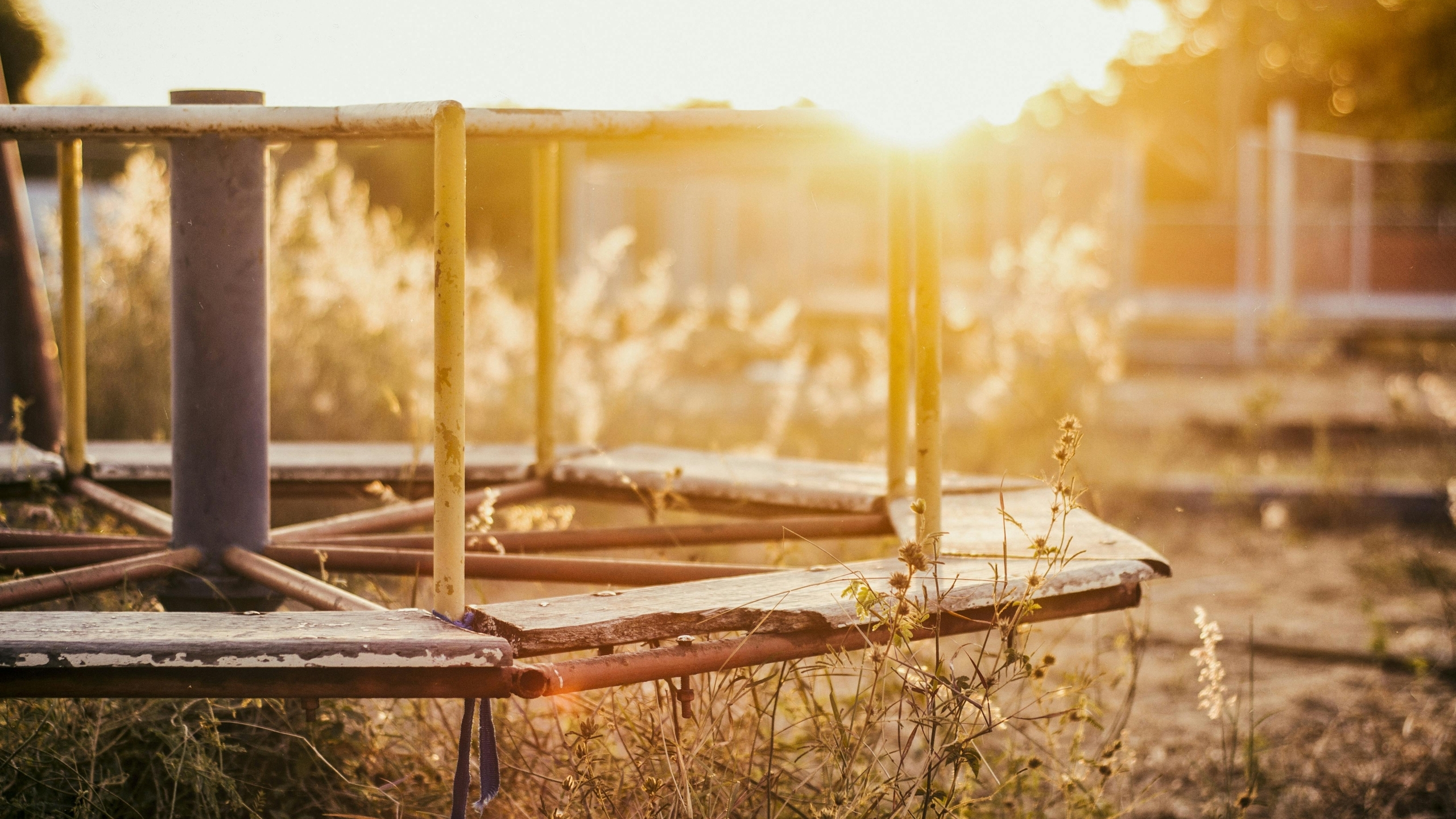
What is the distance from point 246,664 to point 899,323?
54.0 inches

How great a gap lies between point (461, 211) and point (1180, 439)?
628cm

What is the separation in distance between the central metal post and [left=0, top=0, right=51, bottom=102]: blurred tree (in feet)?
4.29

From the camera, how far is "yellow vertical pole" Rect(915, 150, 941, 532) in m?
1.76

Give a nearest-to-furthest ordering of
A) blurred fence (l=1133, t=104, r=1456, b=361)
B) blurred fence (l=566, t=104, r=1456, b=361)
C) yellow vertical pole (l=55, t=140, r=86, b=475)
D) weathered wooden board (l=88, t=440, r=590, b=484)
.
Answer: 1. yellow vertical pole (l=55, t=140, r=86, b=475)
2. weathered wooden board (l=88, t=440, r=590, b=484)
3. blurred fence (l=1133, t=104, r=1456, b=361)
4. blurred fence (l=566, t=104, r=1456, b=361)

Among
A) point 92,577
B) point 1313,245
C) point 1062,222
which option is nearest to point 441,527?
point 92,577

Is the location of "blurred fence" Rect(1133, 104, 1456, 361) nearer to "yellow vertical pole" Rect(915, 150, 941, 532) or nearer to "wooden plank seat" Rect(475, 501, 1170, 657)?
"wooden plank seat" Rect(475, 501, 1170, 657)

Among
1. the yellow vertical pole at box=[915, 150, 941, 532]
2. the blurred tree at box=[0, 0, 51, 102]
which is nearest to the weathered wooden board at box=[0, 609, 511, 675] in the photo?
the yellow vertical pole at box=[915, 150, 941, 532]

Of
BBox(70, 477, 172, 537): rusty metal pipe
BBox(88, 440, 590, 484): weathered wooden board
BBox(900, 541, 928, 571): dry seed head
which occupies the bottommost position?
BBox(70, 477, 172, 537): rusty metal pipe

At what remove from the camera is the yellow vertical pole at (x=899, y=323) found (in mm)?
2248

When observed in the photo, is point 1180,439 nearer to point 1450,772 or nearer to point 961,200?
point 1450,772

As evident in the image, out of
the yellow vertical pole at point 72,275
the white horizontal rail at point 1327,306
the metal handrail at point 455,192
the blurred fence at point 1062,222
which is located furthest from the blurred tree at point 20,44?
the white horizontal rail at point 1327,306

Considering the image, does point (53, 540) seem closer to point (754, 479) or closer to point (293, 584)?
point (293, 584)

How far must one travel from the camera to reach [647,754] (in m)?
1.66

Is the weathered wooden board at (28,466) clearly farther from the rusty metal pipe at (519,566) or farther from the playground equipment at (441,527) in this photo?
the rusty metal pipe at (519,566)
